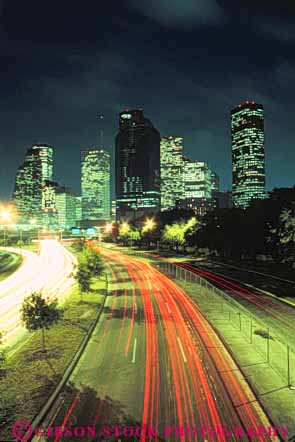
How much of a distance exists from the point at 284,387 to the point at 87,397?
33.0 ft

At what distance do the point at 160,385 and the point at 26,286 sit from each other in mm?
33137

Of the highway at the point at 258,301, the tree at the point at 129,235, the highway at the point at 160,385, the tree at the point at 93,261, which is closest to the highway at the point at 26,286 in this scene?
the tree at the point at 93,261

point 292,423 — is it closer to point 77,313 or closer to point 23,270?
point 77,313

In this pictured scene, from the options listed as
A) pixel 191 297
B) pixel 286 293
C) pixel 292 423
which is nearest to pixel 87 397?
pixel 292 423

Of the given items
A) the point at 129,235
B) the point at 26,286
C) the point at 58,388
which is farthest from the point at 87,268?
the point at 129,235

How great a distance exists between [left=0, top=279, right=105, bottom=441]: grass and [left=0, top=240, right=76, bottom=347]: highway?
2.21 metres

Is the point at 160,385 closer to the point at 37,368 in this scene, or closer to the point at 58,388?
the point at 58,388

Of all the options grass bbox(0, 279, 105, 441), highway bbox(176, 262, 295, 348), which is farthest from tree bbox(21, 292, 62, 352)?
highway bbox(176, 262, 295, 348)

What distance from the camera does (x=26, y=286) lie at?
4734 cm

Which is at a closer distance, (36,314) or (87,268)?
(36,314)

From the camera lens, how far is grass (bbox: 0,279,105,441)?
16578 mm

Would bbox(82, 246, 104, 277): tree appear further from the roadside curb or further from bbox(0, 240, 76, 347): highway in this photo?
the roadside curb

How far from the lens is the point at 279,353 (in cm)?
2334

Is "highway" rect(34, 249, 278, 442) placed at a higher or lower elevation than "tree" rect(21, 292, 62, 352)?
lower
